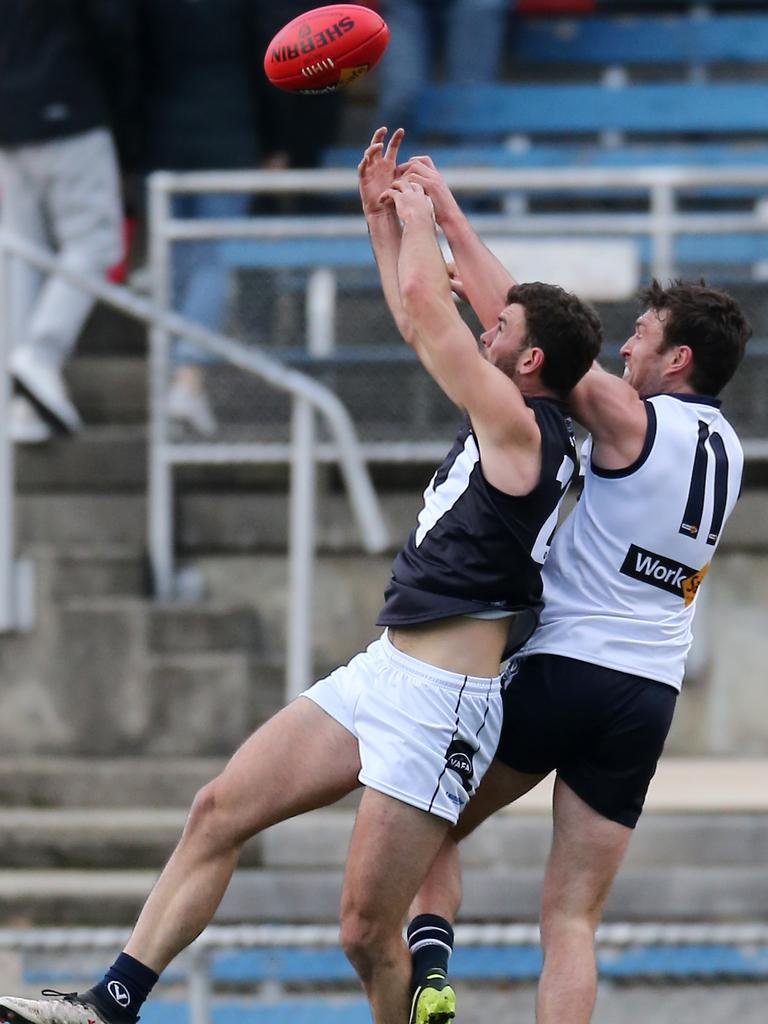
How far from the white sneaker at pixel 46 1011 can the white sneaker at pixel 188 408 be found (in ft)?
12.6

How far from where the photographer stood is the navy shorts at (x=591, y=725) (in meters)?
5.25

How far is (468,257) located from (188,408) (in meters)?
3.30

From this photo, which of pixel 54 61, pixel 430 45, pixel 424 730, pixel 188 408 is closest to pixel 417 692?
pixel 424 730

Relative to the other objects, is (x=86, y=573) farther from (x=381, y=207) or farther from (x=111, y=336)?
(x=381, y=207)

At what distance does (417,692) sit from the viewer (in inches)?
200

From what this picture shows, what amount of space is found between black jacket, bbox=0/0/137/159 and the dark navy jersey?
400 centimetres

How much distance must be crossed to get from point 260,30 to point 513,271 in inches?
65.7

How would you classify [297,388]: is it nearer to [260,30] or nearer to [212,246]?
[212,246]

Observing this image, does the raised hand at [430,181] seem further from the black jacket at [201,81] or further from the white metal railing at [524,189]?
the black jacket at [201,81]

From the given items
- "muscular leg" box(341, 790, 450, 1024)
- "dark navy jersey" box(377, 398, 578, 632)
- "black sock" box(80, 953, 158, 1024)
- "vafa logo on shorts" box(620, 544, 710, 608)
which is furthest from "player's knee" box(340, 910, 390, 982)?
"vafa logo on shorts" box(620, 544, 710, 608)

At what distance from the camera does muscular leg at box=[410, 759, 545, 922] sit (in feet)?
17.9

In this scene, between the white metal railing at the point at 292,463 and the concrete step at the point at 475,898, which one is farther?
the white metal railing at the point at 292,463

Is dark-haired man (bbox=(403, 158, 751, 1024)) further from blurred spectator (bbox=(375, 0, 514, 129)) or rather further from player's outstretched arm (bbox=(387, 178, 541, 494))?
blurred spectator (bbox=(375, 0, 514, 129))

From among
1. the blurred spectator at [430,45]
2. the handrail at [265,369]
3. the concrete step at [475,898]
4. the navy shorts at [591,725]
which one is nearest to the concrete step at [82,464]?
the handrail at [265,369]
